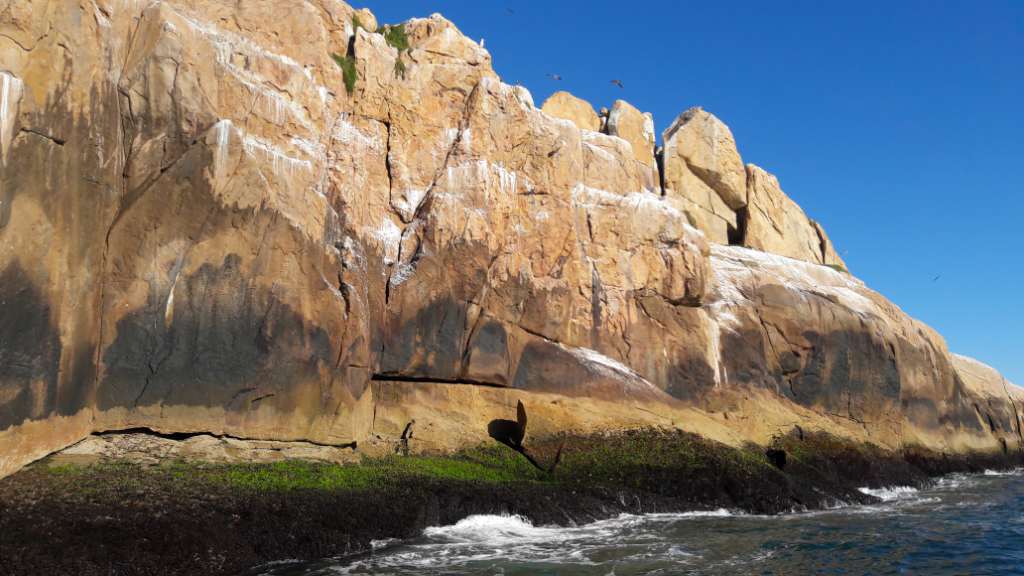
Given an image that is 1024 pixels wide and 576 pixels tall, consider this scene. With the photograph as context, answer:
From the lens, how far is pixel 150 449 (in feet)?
53.7

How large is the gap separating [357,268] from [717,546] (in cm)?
1146

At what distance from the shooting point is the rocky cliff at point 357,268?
15141 millimetres

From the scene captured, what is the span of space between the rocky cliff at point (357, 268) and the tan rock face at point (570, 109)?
0.42ft

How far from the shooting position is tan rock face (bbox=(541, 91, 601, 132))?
35.4 metres

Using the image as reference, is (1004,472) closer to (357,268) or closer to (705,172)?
(705,172)

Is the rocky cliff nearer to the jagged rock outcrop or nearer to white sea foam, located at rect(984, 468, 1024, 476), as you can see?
white sea foam, located at rect(984, 468, 1024, 476)

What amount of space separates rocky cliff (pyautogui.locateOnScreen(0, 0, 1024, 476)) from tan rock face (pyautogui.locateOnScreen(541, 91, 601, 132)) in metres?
0.13

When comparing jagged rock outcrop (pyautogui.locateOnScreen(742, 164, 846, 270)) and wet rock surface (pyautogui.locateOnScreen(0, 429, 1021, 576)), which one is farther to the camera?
jagged rock outcrop (pyautogui.locateOnScreen(742, 164, 846, 270))

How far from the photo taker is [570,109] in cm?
3569

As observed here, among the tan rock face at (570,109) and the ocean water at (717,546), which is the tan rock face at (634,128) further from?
the ocean water at (717,546)

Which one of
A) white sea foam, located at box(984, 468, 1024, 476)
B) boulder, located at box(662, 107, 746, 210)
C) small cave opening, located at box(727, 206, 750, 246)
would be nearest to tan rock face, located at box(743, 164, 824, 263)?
small cave opening, located at box(727, 206, 750, 246)

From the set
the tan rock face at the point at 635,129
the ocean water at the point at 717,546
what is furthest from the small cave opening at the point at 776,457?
the tan rock face at the point at 635,129

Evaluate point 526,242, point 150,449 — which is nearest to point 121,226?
point 150,449

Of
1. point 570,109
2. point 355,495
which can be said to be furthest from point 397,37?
point 355,495
